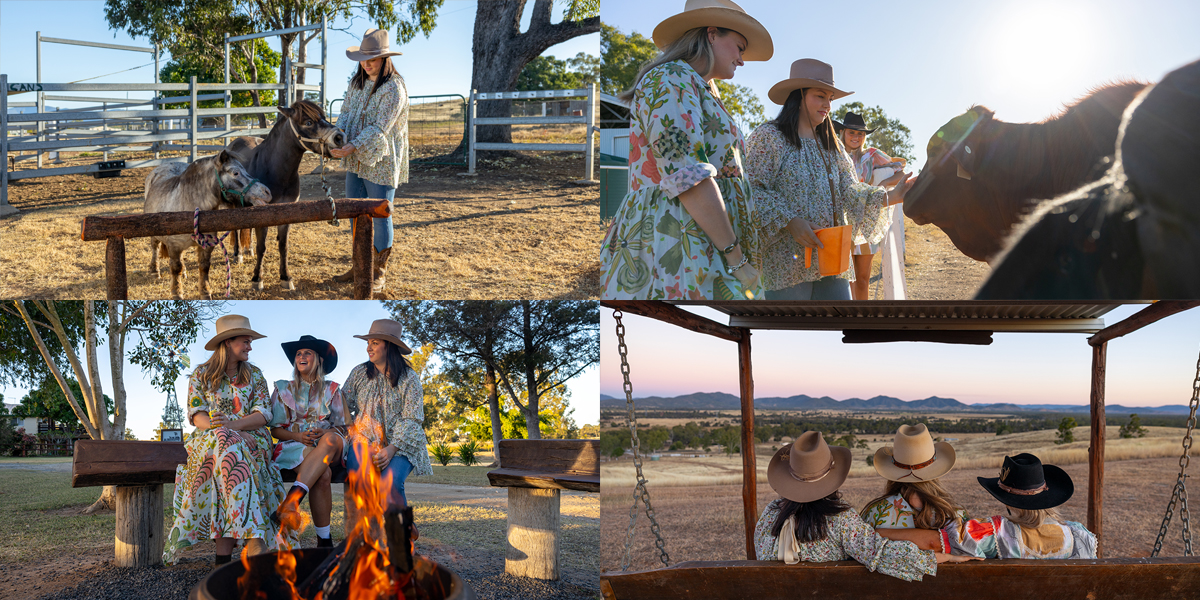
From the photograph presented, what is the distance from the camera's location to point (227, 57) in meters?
8.43

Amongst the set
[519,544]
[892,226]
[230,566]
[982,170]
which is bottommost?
[519,544]

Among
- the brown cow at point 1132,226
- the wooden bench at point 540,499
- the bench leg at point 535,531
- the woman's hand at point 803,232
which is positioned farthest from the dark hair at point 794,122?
the bench leg at point 535,531

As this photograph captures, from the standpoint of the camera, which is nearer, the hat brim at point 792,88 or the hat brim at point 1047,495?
the hat brim at point 792,88

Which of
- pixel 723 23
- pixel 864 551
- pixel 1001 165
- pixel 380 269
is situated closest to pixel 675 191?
pixel 723 23

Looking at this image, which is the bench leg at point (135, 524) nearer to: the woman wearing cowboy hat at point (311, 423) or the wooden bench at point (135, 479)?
the wooden bench at point (135, 479)

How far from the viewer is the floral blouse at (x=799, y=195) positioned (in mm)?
2303

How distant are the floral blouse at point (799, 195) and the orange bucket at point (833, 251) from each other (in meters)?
0.02

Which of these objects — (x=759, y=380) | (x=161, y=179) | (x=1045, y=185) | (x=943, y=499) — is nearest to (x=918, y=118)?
(x=1045, y=185)

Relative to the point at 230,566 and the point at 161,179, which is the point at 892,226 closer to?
the point at 230,566

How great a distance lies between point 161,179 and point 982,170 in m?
5.48

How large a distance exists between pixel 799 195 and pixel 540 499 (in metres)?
Result: 2.32

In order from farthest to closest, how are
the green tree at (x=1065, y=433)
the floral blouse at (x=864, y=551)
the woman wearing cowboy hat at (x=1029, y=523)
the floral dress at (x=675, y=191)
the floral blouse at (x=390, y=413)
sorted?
1. the green tree at (x=1065, y=433)
2. the floral blouse at (x=390, y=413)
3. the woman wearing cowboy hat at (x=1029, y=523)
4. the floral blouse at (x=864, y=551)
5. the floral dress at (x=675, y=191)

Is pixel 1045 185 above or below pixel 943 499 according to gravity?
above

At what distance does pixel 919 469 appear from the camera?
9.12 ft
